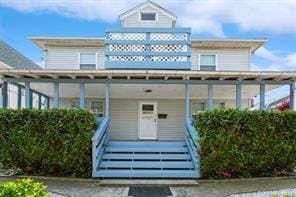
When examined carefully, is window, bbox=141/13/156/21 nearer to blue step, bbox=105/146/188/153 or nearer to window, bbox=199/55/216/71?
window, bbox=199/55/216/71

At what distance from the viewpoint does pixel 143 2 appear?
17.1m

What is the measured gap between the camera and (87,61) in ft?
55.1

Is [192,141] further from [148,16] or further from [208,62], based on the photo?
[148,16]

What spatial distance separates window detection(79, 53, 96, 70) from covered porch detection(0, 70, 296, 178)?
156 cm

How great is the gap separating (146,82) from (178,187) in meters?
4.41

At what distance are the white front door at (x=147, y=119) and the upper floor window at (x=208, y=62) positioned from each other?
3.21 metres

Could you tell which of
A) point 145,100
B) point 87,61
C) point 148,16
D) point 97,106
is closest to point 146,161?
point 145,100

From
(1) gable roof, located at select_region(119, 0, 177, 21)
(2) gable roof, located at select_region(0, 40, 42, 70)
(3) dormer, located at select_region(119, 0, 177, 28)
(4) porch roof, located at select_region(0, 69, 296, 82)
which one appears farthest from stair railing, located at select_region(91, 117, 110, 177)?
(2) gable roof, located at select_region(0, 40, 42, 70)

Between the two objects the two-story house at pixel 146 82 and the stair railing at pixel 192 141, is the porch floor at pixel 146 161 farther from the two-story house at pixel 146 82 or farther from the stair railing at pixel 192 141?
the stair railing at pixel 192 141

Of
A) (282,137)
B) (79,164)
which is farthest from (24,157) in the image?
(282,137)

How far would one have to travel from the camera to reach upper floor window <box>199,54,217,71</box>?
55.1ft

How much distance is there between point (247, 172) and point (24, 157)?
6874 millimetres

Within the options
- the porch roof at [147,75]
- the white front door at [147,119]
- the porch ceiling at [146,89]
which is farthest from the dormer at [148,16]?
the porch roof at [147,75]

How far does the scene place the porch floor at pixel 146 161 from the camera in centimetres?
1011
